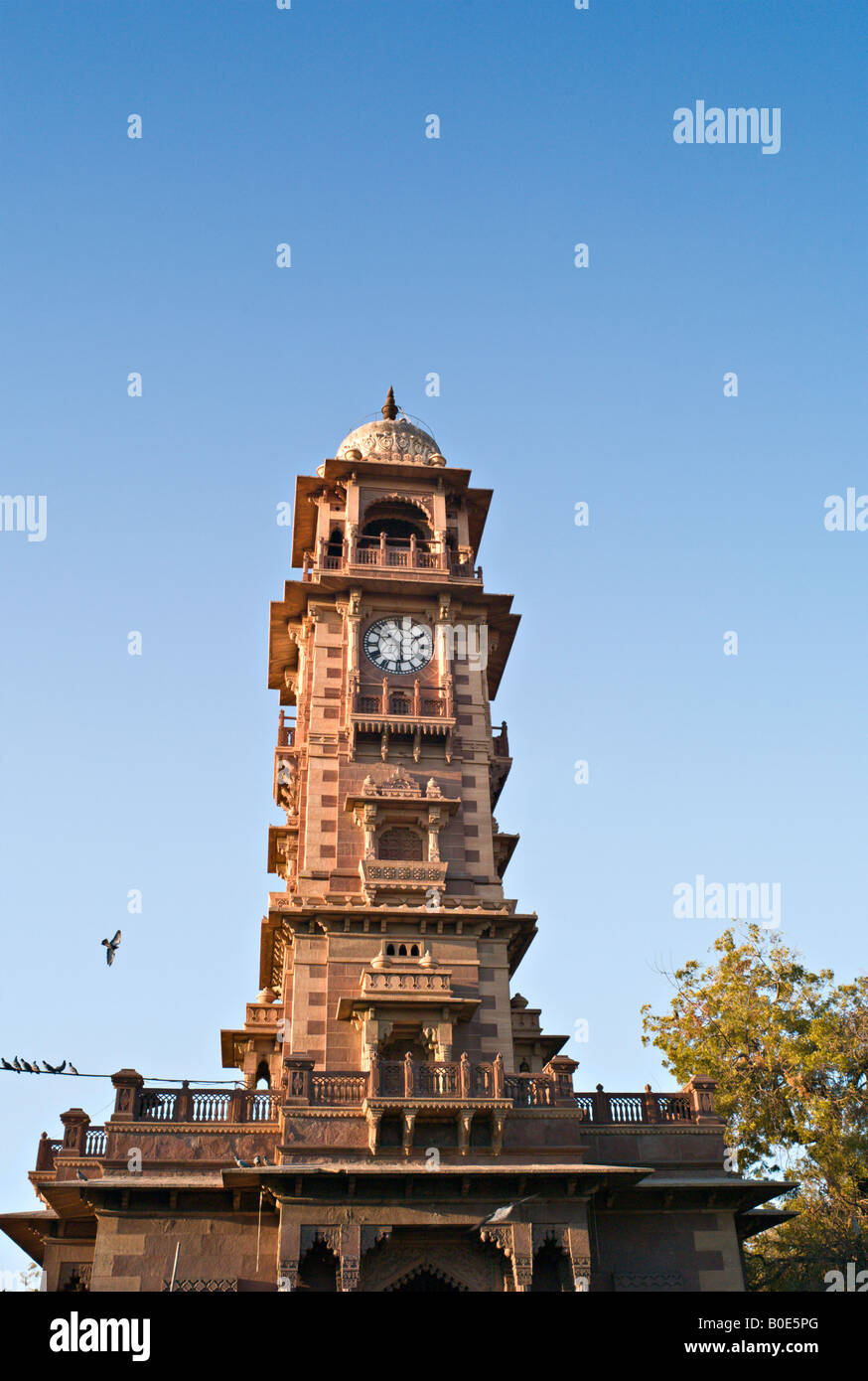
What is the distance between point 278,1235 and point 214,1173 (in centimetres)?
202

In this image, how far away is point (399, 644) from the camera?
38.4m

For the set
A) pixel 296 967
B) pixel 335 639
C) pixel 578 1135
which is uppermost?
pixel 335 639

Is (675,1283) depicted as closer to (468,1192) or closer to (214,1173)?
(468,1192)

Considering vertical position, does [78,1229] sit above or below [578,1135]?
below

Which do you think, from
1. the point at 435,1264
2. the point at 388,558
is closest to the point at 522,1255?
the point at 435,1264

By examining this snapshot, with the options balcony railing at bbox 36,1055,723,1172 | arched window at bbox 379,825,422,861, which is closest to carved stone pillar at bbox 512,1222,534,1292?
balcony railing at bbox 36,1055,723,1172

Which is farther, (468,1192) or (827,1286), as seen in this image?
(827,1286)

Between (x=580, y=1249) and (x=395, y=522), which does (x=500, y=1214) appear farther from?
(x=395, y=522)

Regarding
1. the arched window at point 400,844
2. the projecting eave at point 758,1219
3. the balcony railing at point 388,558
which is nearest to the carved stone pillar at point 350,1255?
the projecting eave at point 758,1219

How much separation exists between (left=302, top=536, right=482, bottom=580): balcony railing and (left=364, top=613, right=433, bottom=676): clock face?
1.85m

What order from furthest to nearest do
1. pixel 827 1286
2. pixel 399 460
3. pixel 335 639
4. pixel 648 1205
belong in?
pixel 399 460 < pixel 335 639 < pixel 827 1286 < pixel 648 1205

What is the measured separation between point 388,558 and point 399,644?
123 inches

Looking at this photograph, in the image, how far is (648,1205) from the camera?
97.5 ft
